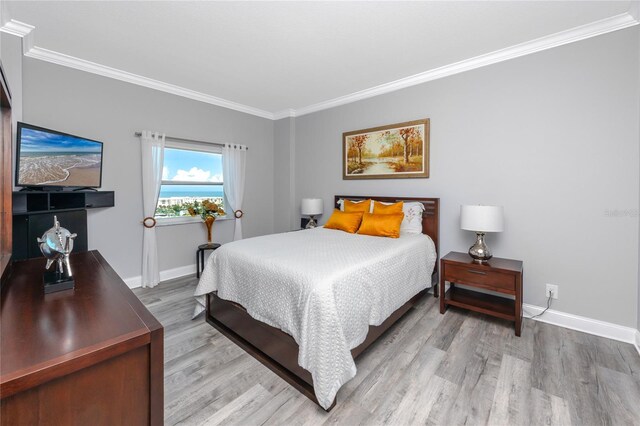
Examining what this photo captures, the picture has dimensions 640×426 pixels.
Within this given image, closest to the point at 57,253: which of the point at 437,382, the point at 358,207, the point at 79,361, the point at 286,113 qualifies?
the point at 79,361

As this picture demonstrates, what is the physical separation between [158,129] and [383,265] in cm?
332

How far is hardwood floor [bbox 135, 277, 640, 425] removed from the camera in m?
1.57

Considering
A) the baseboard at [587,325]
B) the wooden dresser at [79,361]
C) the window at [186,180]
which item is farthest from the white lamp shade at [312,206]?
the wooden dresser at [79,361]

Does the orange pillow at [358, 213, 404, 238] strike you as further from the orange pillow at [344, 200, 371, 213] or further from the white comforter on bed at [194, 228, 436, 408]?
the orange pillow at [344, 200, 371, 213]

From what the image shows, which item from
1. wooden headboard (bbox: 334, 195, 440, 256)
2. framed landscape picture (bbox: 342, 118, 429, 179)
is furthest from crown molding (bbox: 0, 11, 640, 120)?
wooden headboard (bbox: 334, 195, 440, 256)

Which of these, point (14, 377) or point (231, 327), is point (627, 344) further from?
point (14, 377)

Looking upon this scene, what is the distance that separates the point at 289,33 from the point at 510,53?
215cm

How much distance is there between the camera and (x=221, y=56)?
2908 mm

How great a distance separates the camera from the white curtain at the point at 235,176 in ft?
14.3

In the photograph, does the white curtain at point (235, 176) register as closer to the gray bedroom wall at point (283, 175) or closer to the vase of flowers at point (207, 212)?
the vase of flowers at point (207, 212)

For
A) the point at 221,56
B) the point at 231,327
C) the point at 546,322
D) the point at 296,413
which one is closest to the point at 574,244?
the point at 546,322

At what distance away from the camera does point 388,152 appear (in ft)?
12.1

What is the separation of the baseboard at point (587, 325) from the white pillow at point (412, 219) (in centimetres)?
127

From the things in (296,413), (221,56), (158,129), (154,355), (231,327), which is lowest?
(296,413)
